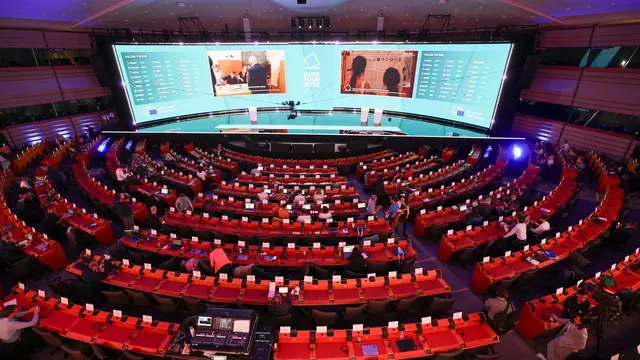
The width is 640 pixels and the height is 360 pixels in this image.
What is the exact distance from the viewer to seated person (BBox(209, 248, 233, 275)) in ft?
26.6

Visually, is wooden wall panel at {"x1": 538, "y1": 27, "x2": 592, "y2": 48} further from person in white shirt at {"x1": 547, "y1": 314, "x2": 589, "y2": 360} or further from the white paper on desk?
the white paper on desk

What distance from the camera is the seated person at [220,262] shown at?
811 centimetres

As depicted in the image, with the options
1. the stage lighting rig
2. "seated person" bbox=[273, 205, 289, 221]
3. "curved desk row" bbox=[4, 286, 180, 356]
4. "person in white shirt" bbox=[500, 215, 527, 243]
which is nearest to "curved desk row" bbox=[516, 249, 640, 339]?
"person in white shirt" bbox=[500, 215, 527, 243]

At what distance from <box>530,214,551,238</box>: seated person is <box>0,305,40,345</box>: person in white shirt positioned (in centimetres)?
1296

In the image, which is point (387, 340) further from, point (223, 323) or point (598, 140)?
point (598, 140)

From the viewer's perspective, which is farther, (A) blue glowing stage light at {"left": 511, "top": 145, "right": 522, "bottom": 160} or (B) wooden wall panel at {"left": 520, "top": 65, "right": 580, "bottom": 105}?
(B) wooden wall panel at {"left": 520, "top": 65, "right": 580, "bottom": 105}

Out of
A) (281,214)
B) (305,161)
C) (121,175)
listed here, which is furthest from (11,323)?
(305,161)

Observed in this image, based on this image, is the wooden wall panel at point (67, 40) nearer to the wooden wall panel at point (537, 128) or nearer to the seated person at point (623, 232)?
the seated person at point (623, 232)

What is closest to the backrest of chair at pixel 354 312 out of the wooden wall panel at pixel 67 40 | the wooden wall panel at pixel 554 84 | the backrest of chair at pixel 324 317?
the backrest of chair at pixel 324 317

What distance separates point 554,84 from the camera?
18.7 metres

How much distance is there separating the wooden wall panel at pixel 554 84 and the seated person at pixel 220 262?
2040 centimetres

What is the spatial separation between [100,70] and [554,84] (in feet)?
91.3

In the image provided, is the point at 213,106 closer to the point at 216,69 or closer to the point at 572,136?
the point at 216,69

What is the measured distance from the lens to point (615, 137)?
16.3m
